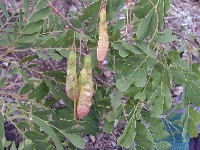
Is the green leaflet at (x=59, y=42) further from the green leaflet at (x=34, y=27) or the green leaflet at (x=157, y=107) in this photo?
the green leaflet at (x=157, y=107)

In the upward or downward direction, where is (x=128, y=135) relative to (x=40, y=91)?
downward

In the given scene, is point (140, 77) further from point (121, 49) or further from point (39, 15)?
point (39, 15)

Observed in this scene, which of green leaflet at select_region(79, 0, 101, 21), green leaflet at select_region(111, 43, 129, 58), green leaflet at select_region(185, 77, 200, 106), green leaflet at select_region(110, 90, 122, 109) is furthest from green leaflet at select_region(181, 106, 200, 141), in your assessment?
green leaflet at select_region(79, 0, 101, 21)

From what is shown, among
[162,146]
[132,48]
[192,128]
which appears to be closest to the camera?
[132,48]

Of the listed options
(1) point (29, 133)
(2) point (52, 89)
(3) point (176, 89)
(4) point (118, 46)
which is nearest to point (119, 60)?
(4) point (118, 46)

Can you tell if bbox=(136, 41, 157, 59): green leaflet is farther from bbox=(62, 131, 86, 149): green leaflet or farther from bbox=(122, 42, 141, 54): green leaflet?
bbox=(62, 131, 86, 149): green leaflet

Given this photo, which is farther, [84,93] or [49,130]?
[49,130]

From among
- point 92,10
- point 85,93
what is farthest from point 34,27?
point 85,93

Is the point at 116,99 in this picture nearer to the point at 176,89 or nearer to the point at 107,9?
the point at 107,9
